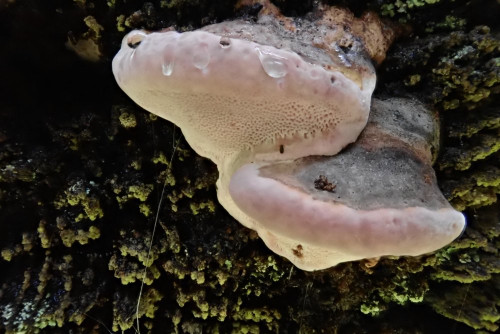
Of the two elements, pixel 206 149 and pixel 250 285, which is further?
pixel 250 285

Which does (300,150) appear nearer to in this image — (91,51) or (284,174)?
(284,174)

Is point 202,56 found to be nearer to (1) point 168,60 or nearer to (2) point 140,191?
(1) point 168,60

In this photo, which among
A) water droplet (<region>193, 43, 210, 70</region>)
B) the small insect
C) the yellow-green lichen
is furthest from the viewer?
the yellow-green lichen

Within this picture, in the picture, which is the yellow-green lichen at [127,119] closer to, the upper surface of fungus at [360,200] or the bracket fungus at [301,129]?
the bracket fungus at [301,129]

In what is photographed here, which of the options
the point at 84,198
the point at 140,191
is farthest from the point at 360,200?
the point at 84,198

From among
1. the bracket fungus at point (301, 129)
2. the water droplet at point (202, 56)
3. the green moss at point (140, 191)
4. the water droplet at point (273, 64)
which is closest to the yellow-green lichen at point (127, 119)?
the green moss at point (140, 191)

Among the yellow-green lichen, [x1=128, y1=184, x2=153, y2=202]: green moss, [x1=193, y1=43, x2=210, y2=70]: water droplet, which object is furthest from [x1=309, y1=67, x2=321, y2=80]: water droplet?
[x1=128, y1=184, x2=153, y2=202]: green moss

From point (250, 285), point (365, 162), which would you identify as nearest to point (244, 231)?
point (250, 285)

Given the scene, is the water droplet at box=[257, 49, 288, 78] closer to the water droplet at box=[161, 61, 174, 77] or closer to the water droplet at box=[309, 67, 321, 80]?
the water droplet at box=[309, 67, 321, 80]
